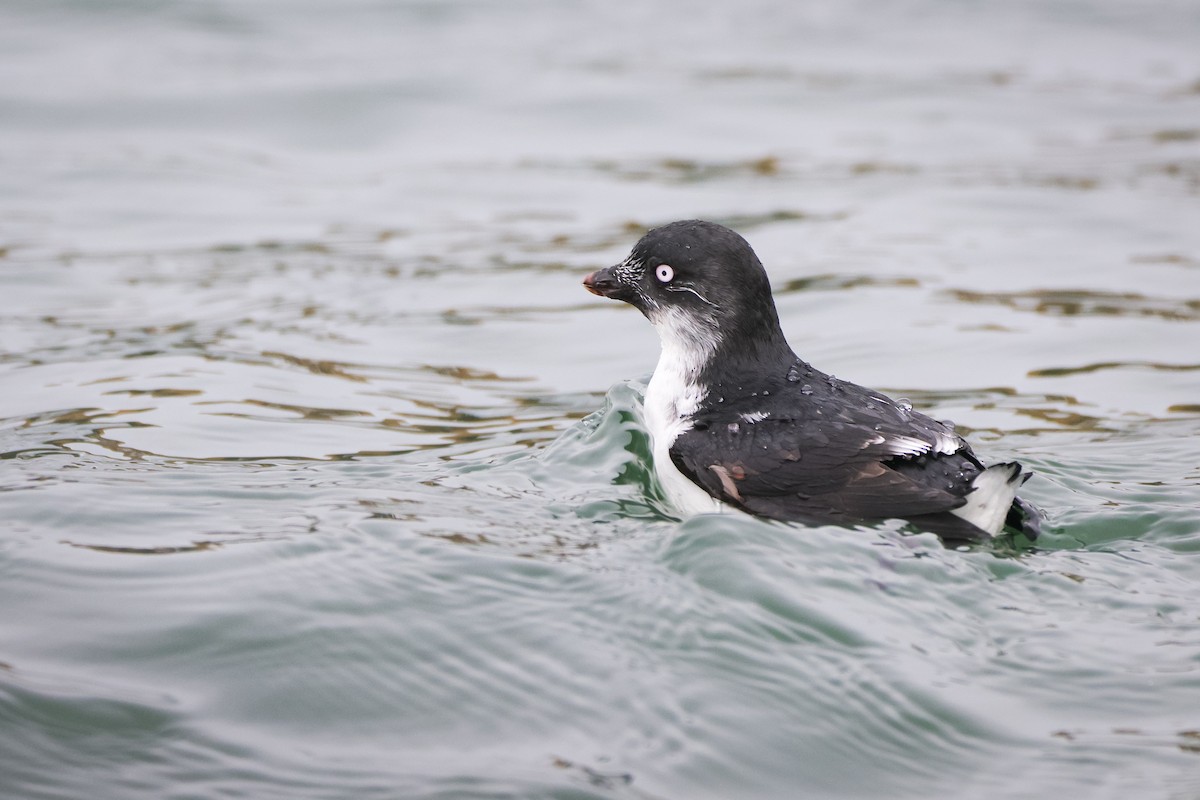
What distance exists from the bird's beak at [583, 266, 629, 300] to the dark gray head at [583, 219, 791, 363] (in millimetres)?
175

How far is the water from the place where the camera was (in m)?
3.95

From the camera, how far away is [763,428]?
17.2 ft

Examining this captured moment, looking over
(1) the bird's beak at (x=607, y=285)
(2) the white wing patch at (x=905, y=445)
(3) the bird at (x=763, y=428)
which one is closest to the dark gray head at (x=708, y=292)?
(3) the bird at (x=763, y=428)

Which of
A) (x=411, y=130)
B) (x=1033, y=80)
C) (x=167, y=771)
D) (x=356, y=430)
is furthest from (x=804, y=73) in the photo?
(x=167, y=771)

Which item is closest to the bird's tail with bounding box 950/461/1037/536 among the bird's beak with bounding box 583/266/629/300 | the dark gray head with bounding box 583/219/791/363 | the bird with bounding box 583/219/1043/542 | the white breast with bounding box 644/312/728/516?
the bird with bounding box 583/219/1043/542

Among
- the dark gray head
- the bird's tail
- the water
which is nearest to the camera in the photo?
the water

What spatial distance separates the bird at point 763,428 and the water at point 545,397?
0.16m

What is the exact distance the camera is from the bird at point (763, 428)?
16.1 feet

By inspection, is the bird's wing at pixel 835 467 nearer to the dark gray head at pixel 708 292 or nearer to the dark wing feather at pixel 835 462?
the dark wing feather at pixel 835 462

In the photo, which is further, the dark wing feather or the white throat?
the white throat

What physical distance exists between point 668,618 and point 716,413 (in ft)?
4.16

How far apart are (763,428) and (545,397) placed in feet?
8.59

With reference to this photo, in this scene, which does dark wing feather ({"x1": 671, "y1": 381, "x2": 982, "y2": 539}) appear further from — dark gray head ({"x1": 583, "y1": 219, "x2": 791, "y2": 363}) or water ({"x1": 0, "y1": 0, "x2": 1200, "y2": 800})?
dark gray head ({"x1": 583, "y1": 219, "x2": 791, "y2": 363})

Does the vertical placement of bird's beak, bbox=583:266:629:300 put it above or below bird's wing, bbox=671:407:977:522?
above
